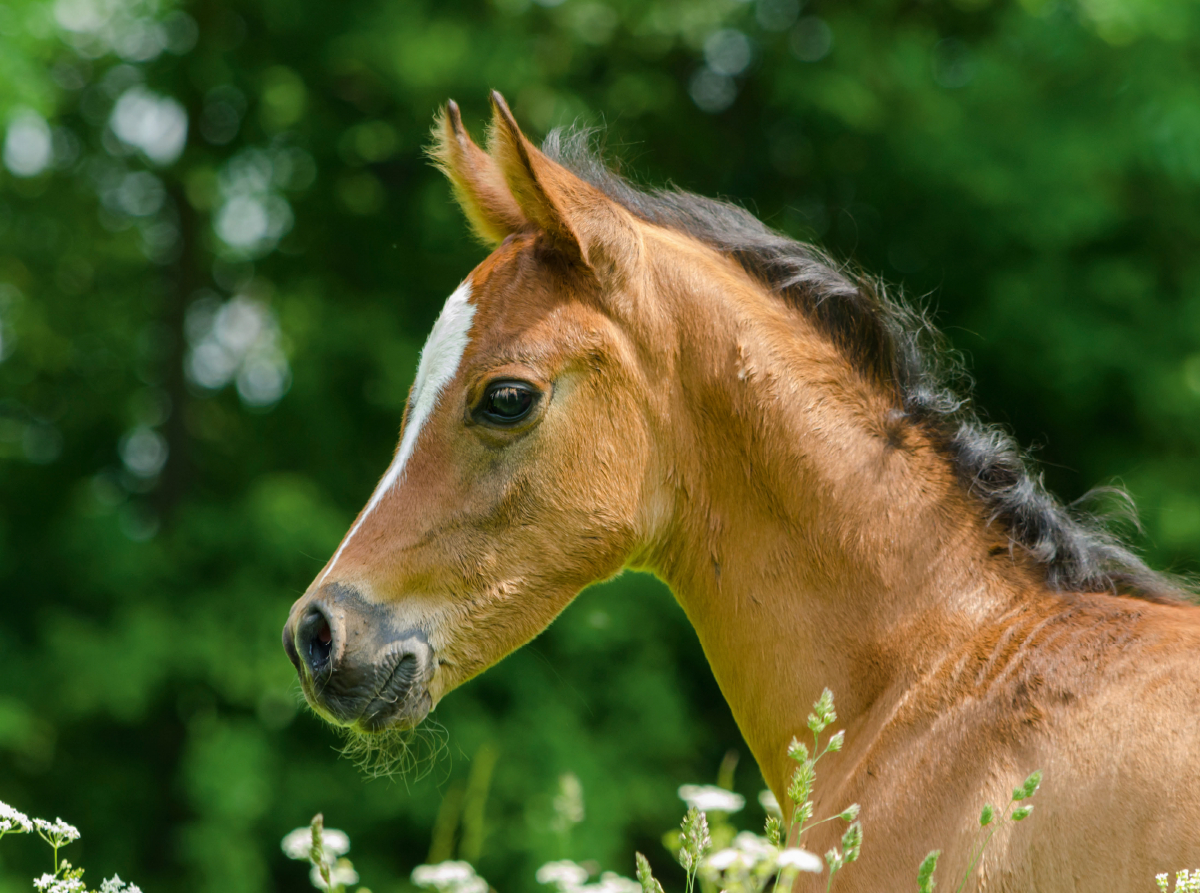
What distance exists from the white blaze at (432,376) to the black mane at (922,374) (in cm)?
64

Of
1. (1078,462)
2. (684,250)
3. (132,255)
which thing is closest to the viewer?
(684,250)

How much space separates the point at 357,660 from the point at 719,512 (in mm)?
909

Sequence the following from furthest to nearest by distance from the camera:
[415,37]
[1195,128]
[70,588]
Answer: [70,588], [415,37], [1195,128]

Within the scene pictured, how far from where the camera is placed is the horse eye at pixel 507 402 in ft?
8.23

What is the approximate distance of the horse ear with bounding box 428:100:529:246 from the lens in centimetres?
295

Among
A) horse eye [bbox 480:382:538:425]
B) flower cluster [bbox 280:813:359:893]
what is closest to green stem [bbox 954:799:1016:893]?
flower cluster [bbox 280:813:359:893]

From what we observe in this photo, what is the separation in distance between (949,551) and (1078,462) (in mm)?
6226

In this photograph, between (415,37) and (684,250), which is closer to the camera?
(684,250)

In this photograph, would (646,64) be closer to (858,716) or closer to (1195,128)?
(1195,128)

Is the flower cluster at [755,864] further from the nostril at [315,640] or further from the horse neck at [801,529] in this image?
the nostril at [315,640]

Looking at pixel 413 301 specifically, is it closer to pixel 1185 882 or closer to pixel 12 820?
pixel 12 820

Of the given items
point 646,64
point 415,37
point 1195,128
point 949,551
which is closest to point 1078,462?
point 1195,128

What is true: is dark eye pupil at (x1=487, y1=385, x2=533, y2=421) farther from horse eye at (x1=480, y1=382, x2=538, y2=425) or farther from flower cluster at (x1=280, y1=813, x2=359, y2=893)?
flower cluster at (x1=280, y1=813, x2=359, y2=893)

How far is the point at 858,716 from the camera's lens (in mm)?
2420
